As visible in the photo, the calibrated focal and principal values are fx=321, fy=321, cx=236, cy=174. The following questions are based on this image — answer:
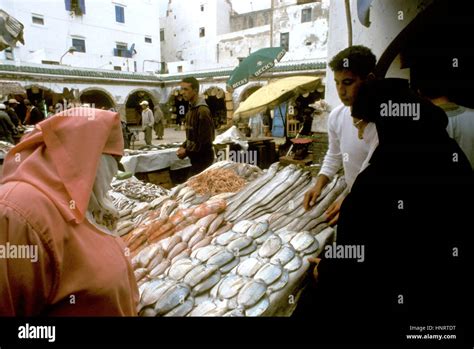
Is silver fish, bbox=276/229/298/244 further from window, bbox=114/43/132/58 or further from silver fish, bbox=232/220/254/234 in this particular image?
window, bbox=114/43/132/58

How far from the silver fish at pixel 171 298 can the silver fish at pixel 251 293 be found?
308mm

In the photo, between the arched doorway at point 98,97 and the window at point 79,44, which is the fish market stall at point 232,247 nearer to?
the arched doorway at point 98,97

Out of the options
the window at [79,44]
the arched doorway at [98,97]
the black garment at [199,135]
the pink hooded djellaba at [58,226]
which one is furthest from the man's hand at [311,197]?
the window at [79,44]

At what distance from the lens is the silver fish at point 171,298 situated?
1702mm

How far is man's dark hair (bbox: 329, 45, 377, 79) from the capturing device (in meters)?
2.29

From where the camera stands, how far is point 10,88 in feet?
50.2

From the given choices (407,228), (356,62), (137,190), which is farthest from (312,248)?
(137,190)

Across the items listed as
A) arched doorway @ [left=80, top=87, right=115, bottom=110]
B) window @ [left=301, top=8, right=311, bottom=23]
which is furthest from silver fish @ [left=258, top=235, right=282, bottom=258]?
window @ [left=301, top=8, right=311, bottom=23]

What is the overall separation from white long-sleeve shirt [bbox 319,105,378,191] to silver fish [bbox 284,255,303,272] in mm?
848

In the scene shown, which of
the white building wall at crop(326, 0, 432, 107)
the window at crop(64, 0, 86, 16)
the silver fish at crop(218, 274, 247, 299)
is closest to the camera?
the silver fish at crop(218, 274, 247, 299)

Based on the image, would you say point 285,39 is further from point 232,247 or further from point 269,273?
point 269,273

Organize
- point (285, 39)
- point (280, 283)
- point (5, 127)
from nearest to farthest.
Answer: point (280, 283) → point (5, 127) → point (285, 39)

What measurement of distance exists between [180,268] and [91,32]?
2949cm

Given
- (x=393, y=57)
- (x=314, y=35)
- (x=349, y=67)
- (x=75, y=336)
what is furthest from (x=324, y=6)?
A: (x=75, y=336)
